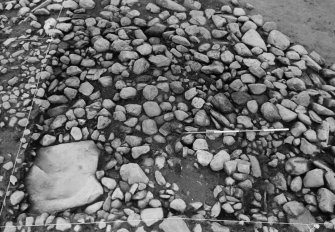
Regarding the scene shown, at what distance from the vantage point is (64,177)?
8.80 feet

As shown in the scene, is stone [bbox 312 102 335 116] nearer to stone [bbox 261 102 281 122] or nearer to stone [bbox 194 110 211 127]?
stone [bbox 261 102 281 122]

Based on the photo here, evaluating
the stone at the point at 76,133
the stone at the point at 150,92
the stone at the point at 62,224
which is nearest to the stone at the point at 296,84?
the stone at the point at 150,92

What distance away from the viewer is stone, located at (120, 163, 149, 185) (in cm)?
266

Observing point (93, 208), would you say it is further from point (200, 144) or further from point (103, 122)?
point (200, 144)

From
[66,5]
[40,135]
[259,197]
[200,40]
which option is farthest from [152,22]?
[259,197]

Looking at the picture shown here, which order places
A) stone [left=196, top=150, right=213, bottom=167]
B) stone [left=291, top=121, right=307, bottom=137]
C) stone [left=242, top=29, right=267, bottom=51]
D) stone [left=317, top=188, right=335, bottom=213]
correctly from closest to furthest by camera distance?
stone [left=317, top=188, right=335, bottom=213], stone [left=196, top=150, right=213, bottom=167], stone [left=291, top=121, right=307, bottom=137], stone [left=242, top=29, right=267, bottom=51]

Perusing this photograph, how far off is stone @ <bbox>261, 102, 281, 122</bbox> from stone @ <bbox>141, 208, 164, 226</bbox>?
1150mm

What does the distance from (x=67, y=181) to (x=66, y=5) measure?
1.76 meters

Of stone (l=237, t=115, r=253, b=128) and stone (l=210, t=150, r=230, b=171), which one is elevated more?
stone (l=237, t=115, r=253, b=128)

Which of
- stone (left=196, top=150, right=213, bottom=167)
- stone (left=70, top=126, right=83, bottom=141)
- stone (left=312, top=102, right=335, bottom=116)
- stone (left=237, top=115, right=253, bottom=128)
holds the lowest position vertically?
stone (left=70, top=126, right=83, bottom=141)

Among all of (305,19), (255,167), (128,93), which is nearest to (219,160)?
(255,167)

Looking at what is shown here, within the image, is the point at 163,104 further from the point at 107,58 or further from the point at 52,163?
the point at 52,163

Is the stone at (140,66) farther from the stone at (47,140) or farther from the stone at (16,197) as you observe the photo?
the stone at (16,197)

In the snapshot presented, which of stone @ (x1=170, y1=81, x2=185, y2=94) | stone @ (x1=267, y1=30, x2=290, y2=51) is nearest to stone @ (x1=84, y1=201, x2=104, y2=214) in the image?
stone @ (x1=170, y1=81, x2=185, y2=94)
